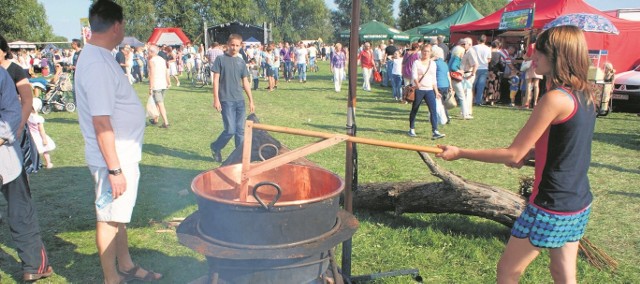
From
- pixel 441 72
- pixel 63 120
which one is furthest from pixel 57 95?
pixel 441 72

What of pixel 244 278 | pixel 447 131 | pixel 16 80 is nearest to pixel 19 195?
pixel 16 80

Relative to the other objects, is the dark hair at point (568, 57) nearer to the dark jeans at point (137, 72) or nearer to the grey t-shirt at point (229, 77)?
the grey t-shirt at point (229, 77)

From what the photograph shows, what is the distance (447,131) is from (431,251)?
592cm

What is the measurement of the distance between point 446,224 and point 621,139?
6.58 metres

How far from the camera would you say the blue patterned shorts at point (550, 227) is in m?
2.33

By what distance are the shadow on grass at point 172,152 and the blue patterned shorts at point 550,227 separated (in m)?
5.64

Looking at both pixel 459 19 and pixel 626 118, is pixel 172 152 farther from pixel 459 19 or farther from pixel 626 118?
pixel 459 19

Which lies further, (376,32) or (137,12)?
(376,32)

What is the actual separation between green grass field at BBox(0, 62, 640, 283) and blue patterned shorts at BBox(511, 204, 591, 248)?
4.47 ft

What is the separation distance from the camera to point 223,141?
6840mm

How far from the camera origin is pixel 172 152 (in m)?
7.77

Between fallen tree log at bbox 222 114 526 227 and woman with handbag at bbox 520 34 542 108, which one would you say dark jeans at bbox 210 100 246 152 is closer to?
fallen tree log at bbox 222 114 526 227

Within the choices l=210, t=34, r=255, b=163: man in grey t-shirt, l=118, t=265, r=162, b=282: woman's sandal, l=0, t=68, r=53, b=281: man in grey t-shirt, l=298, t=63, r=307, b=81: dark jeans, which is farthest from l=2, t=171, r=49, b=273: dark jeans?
l=298, t=63, r=307, b=81: dark jeans

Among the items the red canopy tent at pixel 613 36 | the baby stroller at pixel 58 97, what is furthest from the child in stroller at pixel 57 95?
the red canopy tent at pixel 613 36
